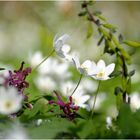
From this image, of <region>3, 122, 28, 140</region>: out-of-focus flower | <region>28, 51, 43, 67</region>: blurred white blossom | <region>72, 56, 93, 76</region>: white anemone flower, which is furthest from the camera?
<region>28, 51, 43, 67</region>: blurred white blossom

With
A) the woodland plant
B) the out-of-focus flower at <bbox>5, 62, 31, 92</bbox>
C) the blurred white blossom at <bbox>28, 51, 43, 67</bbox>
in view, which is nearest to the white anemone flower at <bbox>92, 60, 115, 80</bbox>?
the woodland plant

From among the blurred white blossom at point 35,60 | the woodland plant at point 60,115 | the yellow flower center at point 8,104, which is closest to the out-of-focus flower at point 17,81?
the woodland plant at point 60,115

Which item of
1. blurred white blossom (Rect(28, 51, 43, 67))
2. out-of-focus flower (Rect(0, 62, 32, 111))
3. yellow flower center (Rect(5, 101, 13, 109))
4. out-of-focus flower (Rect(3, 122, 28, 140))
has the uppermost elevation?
out-of-focus flower (Rect(0, 62, 32, 111))

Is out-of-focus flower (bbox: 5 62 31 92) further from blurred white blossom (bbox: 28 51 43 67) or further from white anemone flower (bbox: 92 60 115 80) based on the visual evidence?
blurred white blossom (bbox: 28 51 43 67)

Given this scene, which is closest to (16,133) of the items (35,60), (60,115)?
(60,115)

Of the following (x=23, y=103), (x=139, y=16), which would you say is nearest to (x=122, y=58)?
(x=23, y=103)

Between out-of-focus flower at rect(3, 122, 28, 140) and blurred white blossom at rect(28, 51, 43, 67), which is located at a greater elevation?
out-of-focus flower at rect(3, 122, 28, 140)

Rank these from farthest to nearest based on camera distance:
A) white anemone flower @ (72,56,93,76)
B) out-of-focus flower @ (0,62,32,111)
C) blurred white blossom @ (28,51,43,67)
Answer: blurred white blossom @ (28,51,43,67) → white anemone flower @ (72,56,93,76) → out-of-focus flower @ (0,62,32,111)

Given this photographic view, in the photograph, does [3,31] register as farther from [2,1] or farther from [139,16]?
[139,16]
